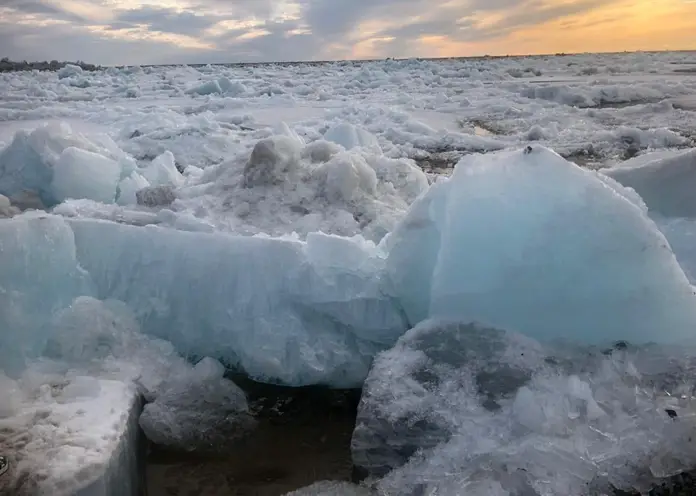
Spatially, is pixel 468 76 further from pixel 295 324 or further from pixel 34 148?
pixel 295 324

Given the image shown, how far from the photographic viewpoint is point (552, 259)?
95.0 inches

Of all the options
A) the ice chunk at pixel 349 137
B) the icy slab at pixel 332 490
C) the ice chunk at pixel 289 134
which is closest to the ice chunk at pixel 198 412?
the icy slab at pixel 332 490

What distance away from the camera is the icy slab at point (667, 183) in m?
3.22

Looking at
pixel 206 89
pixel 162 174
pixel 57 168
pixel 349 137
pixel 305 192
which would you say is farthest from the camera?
pixel 206 89

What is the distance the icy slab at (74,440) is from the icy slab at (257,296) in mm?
523

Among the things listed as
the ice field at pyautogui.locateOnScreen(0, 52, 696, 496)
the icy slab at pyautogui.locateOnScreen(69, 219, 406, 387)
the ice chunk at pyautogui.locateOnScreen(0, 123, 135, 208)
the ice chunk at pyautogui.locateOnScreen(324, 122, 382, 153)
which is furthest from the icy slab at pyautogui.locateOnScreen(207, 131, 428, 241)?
the ice chunk at pyautogui.locateOnScreen(324, 122, 382, 153)

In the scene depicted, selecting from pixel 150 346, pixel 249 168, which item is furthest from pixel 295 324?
pixel 249 168

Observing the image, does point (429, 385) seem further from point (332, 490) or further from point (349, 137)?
point (349, 137)

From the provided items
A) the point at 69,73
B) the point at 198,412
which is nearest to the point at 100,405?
the point at 198,412

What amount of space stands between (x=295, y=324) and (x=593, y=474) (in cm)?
141

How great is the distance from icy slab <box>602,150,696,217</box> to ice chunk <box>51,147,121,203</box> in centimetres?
397

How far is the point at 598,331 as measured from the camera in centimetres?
236

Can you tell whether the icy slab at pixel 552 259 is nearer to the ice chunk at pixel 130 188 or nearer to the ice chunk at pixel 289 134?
the ice chunk at pixel 289 134

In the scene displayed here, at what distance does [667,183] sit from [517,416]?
77.8 inches
